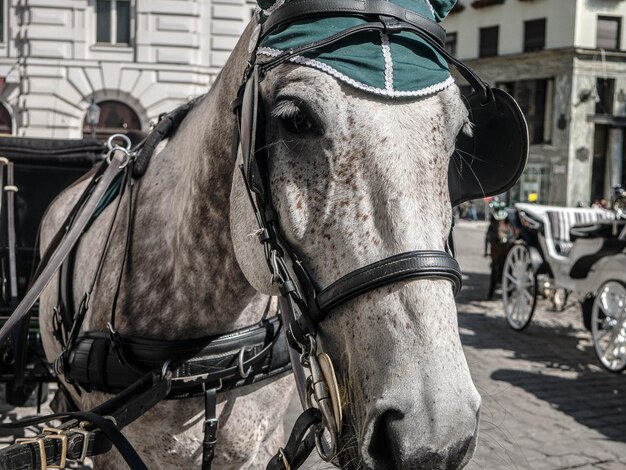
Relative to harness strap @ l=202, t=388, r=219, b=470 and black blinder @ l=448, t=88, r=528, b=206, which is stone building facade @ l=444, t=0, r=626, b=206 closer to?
black blinder @ l=448, t=88, r=528, b=206

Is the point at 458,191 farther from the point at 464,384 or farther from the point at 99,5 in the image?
the point at 99,5

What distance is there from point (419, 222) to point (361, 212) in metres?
0.12

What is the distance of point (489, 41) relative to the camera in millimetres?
34406

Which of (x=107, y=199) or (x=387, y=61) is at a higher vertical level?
(x=387, y=61)

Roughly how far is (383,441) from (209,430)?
2.79 ft

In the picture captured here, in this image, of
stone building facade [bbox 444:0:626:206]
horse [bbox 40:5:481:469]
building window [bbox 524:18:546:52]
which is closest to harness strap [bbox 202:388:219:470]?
horse [bbox 40:5:481:469]

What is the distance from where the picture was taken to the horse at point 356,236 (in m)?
1.25

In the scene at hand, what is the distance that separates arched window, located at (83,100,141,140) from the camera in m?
20.2

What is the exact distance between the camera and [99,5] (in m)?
20.0

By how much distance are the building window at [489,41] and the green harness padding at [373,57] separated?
114 feet

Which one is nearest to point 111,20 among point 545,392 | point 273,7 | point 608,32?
point 545,392

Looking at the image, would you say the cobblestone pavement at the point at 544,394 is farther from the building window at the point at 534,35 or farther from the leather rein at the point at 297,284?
the building window at the point at 534,35

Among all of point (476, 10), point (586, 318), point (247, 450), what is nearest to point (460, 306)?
point (586, 318)

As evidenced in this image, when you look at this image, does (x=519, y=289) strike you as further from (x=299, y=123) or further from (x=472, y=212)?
(x=472, y=212)
